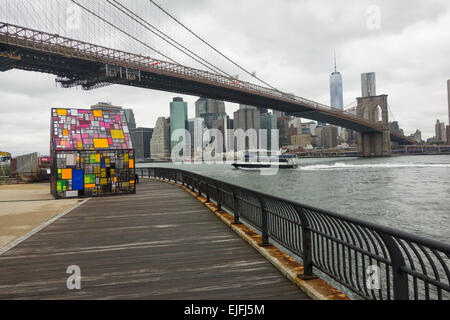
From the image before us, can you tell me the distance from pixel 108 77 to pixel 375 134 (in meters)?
98.0

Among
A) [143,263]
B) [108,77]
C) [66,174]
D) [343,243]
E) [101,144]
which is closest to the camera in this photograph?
[343,243]

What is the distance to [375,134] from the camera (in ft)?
409

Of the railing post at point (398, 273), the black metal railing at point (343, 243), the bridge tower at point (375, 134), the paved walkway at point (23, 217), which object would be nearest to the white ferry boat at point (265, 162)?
the bridge tower at point (375, 134)

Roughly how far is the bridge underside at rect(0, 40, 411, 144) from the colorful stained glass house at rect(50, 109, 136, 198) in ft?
123

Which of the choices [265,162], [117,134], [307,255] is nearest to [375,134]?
[265,162]

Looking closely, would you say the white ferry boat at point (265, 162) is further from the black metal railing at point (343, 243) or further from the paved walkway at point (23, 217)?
the black metal railing at point (343, 243)

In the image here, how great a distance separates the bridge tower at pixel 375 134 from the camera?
401ft

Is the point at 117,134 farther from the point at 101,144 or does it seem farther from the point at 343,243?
the point at 343,243

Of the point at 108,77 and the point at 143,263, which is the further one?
the point at 108,77

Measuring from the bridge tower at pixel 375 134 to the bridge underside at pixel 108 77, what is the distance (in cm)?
4885

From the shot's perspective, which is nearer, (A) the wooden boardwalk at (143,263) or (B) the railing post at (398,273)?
(B) the railing post at (398,273)

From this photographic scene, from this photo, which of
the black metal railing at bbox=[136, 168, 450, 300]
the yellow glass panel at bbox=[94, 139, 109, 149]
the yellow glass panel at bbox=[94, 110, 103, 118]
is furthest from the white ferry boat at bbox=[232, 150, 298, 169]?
the black metal railing at bbox=[136, 168, 450, 300]
